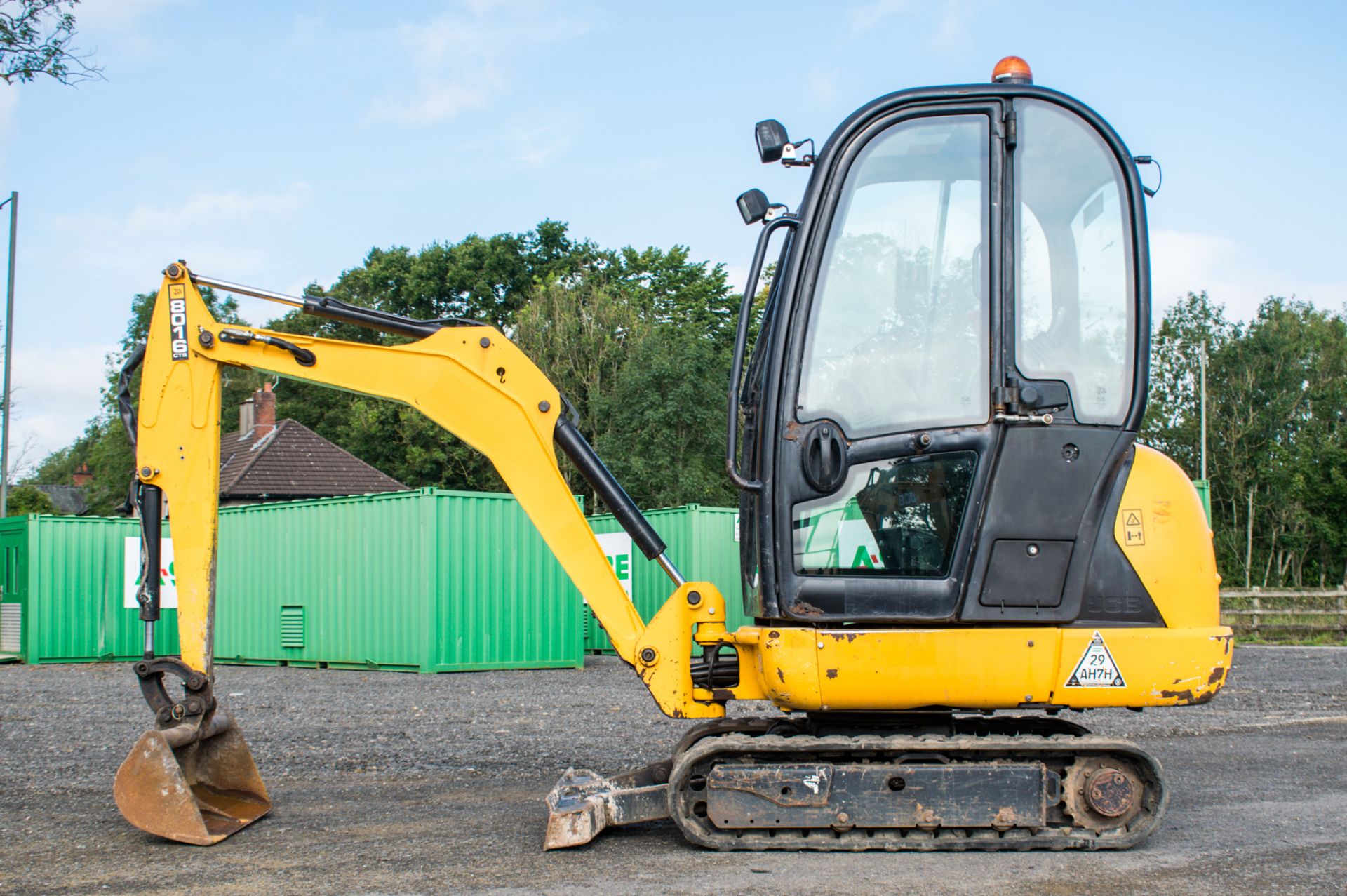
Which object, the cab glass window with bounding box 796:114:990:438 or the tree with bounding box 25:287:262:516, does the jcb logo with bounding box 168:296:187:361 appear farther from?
the tree with bounding box 25:287:262:516

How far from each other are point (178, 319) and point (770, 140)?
2982 millimetres

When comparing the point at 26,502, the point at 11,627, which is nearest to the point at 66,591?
the point at 11,627

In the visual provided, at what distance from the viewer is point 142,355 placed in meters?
5.70

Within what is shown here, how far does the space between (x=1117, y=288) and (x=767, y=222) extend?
1.53 metres

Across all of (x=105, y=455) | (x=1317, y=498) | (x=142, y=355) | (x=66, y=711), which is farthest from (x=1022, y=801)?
(x=105, y=455)

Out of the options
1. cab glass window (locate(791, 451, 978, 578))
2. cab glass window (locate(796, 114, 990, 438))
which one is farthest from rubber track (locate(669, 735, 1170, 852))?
cab glass window (locate(796, 114, 990, 438))

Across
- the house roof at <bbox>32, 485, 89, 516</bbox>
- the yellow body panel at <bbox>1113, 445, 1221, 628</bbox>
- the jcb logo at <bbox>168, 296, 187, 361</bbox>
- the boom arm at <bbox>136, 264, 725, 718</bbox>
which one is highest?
the house roof at <bbox>32, 485, 89, 516</bbox>

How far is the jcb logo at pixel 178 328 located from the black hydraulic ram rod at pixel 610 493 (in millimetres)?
1861

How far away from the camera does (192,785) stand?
18.5 ft

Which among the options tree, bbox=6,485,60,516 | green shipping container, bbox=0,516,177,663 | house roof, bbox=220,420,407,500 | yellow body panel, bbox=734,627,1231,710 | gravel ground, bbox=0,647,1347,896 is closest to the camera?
gravel ground, bbox=0,647,1347,896

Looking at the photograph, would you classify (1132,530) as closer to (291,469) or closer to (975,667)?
(975,667)

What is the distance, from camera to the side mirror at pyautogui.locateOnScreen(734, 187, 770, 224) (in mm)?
5008

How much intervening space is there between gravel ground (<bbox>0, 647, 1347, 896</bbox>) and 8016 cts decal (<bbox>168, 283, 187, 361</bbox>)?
2.31m

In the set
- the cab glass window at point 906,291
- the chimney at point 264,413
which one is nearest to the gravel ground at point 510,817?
the cab glass window at point 906,291
